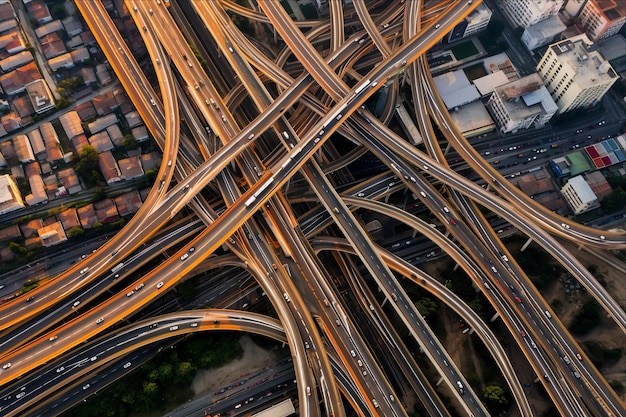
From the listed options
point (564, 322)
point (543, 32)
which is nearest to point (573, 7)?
point (543, 32)

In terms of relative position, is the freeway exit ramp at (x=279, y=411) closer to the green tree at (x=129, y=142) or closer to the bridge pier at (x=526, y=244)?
the bridge pier at (x=526, y=244)

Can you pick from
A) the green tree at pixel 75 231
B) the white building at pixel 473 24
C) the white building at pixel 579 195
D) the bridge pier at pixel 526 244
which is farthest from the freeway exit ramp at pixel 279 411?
the white building at pixel 473 24

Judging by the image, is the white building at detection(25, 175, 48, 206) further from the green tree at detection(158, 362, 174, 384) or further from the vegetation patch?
the vegetation patch

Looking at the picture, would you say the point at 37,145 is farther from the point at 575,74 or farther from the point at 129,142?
the point at 575,74

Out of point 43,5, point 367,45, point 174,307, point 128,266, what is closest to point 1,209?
point 128,266

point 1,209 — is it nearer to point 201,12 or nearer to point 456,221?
point 201,12

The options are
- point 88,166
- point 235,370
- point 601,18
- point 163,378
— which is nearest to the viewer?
point 163,378
